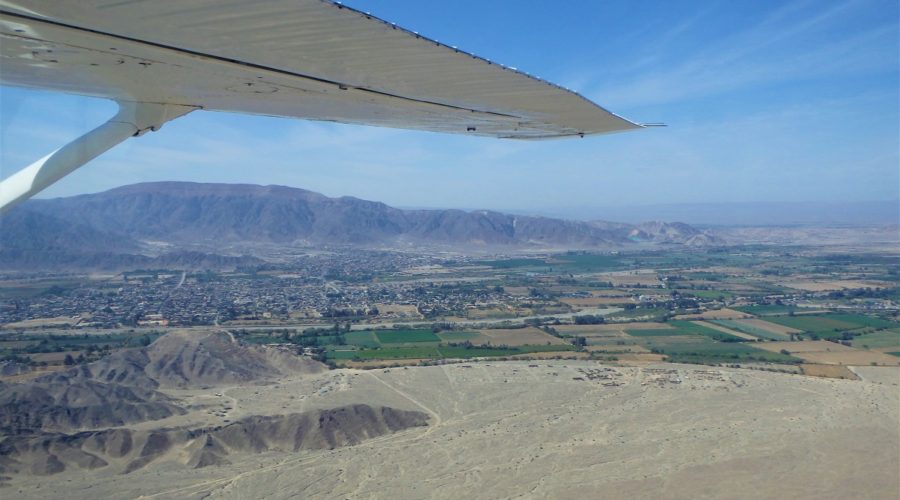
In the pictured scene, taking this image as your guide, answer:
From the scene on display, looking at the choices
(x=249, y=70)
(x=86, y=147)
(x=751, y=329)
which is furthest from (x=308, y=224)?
(x=249, y=70)

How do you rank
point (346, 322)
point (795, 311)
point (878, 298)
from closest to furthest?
point (346, 322) < point (795, 311) < point (878, 298)

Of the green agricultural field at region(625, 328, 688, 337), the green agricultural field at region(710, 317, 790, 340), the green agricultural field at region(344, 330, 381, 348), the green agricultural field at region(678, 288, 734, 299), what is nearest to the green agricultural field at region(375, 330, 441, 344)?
the green agricultural field at region(344, 330, 381, 348)

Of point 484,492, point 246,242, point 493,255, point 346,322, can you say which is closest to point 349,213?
point 246,242

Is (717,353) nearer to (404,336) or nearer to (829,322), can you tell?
(829,322)

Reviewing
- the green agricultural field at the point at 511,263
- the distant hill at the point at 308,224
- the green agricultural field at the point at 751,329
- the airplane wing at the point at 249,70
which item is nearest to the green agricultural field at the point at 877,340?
the green agricultural field at the point at 751,329

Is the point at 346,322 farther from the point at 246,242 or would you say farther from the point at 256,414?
the point at 246,242

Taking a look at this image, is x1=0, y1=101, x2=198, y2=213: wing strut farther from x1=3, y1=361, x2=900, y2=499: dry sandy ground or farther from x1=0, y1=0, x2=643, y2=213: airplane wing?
x1=3, y1=361, x2=900, y2=499: dry sandy ground
